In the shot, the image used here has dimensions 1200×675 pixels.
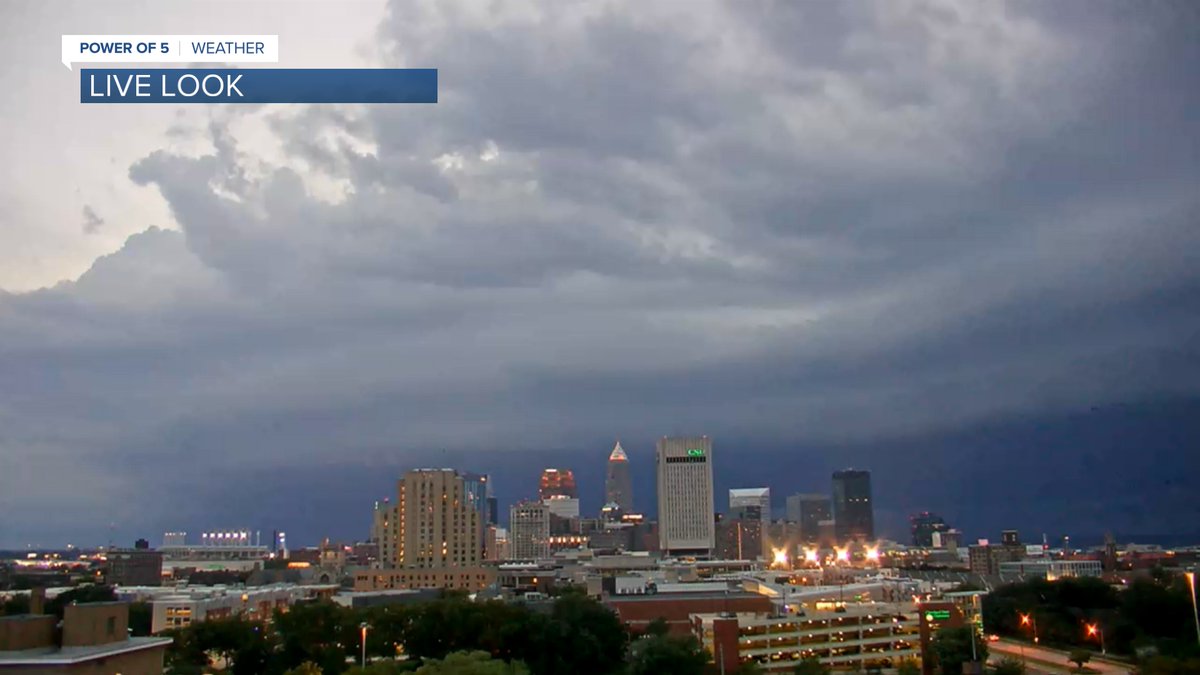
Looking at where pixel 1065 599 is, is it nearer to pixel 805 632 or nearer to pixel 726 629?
pixel 805 632

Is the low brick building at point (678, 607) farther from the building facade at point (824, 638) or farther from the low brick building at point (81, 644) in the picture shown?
the low brick building at point (81, 644)

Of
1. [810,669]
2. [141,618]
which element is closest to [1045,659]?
[810,669]

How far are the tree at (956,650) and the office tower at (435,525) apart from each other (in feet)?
274

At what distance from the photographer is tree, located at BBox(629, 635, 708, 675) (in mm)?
56781

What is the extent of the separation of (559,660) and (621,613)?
71.0ft

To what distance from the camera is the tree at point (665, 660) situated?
186 feet

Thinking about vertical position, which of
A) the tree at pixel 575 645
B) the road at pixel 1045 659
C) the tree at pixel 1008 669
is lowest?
the road at pixel 1045 659

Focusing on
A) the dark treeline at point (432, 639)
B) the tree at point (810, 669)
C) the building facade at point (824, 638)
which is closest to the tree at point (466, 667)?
the dark treeline at point (432, 639)

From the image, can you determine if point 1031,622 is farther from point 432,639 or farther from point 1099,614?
point 432,639

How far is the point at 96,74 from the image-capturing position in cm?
3647

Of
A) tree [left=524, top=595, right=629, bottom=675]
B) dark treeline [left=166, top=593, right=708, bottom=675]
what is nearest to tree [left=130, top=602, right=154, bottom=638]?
dark treeline [left=166, top=593, right=708, bottom=675]

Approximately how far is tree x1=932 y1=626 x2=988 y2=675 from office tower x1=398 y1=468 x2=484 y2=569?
8358 centimetres

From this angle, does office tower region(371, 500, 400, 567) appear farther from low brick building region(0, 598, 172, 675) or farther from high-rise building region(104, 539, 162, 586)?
low brick building region(0, 598, 172, 675)

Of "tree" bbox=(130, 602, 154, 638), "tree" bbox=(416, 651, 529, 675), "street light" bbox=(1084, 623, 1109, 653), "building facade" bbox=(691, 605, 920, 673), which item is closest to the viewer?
"tree" bbox=(416, 651, 529, 675)
